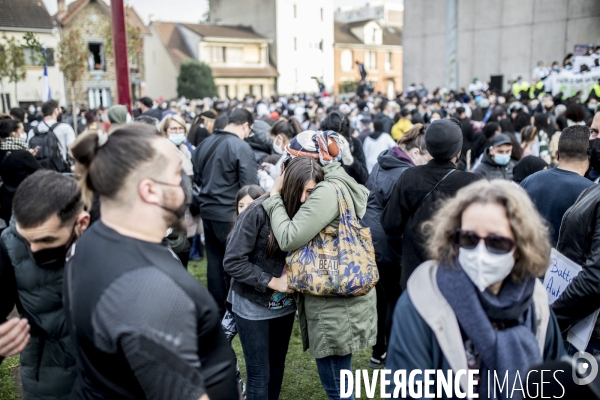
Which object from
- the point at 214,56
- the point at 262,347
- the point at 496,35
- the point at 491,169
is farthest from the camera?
the point at 214,56

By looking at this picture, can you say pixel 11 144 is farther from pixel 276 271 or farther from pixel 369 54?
pixel 369 54

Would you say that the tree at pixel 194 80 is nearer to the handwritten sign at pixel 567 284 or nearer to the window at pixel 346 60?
the window at pixel 346 60

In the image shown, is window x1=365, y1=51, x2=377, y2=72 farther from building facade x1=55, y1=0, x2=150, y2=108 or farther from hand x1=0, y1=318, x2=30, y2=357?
hand x1=0, y1=318, x2=30, y2=357

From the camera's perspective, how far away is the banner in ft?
49.8

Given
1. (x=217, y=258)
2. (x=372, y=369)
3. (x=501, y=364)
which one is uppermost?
(x=501, y=364)

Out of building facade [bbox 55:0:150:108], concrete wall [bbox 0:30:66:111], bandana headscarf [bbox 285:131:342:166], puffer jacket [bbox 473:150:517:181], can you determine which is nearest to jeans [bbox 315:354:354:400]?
bandana headscarf [bbox 285:131:342:166]

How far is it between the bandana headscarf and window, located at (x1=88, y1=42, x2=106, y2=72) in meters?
41.7

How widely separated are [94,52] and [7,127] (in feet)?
129

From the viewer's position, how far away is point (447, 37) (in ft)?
101

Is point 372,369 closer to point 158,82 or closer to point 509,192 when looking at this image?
point 509,192

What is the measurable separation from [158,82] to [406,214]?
46266 millimetres

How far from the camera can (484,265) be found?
6.20 feet

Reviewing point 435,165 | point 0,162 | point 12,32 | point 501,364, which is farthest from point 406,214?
point 12,32

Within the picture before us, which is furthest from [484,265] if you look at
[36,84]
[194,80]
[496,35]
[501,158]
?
[194,80]
